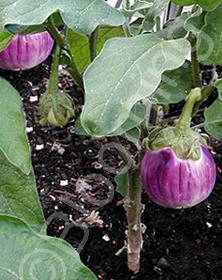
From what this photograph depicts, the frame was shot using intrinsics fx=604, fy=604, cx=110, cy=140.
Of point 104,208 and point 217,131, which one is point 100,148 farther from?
point 217,131

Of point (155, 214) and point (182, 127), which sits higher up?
point (182, 127)

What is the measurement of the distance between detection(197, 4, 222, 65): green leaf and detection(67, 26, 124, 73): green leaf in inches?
7.4

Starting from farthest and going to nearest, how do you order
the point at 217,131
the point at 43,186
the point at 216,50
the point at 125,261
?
the point at 43,186 < the point at 125,261 < the point at 217,131 < the point at 216,50

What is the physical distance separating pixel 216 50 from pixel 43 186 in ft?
1.78

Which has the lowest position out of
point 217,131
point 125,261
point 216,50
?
point 125,261

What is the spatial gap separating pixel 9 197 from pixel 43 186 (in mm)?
458

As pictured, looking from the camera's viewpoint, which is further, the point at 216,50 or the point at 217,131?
the point at 217,131

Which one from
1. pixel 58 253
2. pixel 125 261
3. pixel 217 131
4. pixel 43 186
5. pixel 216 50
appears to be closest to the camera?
pixel 58 253

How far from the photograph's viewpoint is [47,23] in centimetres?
58

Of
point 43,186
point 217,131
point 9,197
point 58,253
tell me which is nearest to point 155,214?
point 43,186

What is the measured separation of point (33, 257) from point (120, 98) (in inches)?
5.4

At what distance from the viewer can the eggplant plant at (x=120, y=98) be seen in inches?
18.4

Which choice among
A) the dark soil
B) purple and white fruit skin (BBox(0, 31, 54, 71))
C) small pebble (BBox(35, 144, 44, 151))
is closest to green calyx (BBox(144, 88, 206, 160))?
purple and white fruit skin (BBox(0, 31, 54, 71))

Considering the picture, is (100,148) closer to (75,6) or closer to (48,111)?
(48,111)
